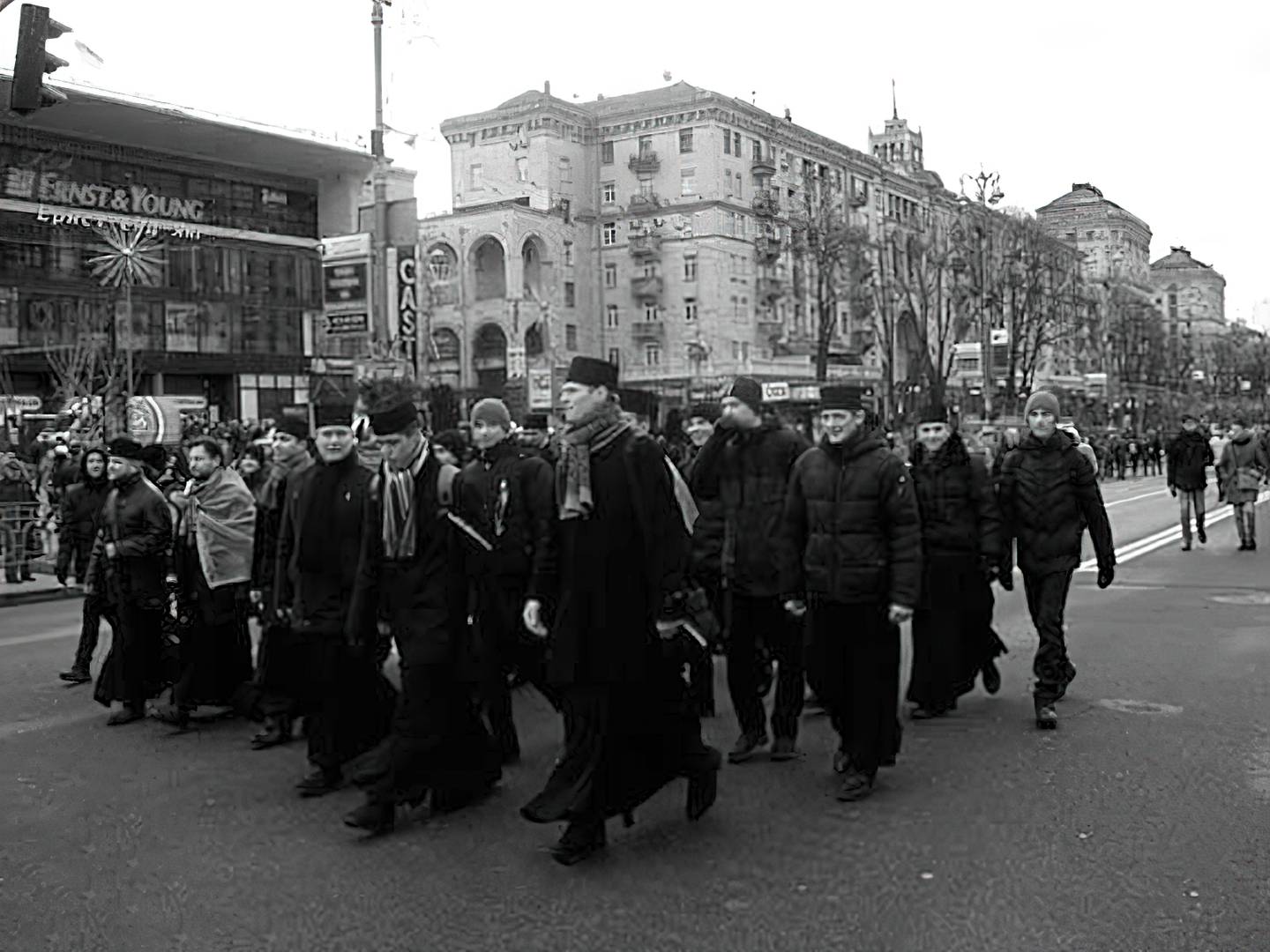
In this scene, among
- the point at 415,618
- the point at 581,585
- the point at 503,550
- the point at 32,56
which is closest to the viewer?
the point at 581,585

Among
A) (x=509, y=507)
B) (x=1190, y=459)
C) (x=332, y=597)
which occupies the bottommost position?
(x=332, y=597)

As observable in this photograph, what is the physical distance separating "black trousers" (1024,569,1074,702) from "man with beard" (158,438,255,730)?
15.3 feet

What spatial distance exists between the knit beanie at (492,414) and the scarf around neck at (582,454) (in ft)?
5.28

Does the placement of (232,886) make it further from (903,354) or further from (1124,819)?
(903,354)

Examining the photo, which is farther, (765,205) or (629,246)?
(629,246)

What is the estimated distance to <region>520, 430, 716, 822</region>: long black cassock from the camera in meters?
5.19

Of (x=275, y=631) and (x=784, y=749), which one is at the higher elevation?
(x=275, y=631)

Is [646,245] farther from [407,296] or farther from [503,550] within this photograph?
[503,550]

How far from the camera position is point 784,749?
6.60 metres

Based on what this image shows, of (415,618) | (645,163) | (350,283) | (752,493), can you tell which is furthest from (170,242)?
(415,618)

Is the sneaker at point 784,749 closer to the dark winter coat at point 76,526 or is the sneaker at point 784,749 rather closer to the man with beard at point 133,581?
the man with beard at point 133,581

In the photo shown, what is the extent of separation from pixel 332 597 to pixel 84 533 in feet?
19.2

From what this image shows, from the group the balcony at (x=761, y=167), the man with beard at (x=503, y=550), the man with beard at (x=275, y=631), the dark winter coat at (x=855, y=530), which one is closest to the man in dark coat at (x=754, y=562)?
the dark winter coat at (x=855, y=530)

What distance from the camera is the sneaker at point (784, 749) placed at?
6.57m
